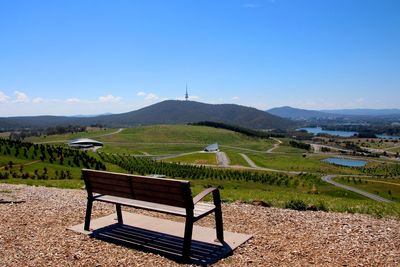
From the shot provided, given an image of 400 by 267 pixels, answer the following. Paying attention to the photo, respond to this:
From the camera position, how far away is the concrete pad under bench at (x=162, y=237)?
24.0 ft

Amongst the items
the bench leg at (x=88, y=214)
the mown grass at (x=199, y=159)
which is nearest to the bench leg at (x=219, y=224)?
the bench leg at (x=88, y=214)

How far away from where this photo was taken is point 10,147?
148 ft

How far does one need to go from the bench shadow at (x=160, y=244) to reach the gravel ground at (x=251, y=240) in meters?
0.21

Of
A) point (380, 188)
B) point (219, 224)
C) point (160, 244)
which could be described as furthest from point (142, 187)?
point (380, 188)

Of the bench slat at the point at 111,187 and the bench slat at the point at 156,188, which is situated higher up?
the bench slat at the point at 156,188

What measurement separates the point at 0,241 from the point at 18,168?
100ft

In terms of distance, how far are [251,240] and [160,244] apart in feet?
6.62

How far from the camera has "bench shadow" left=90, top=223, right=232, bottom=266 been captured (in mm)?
7137

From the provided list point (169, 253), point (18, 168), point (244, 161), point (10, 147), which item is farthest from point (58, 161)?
point (244, 161)

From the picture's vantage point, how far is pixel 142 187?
777 cm

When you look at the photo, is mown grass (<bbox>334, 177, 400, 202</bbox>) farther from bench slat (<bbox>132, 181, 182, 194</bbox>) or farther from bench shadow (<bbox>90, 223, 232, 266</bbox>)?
bench slat (<bbox>132, 181, 182, 194</bbox>)

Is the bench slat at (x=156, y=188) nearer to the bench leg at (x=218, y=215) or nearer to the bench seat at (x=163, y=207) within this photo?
the bench seat at (x=163, y=207)

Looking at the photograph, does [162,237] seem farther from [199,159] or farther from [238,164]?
[199,159]

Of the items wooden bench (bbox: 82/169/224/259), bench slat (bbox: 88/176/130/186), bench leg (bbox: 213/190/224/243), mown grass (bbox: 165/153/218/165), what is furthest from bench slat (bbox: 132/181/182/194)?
mown grass (bbox: 165/153/218/165)
